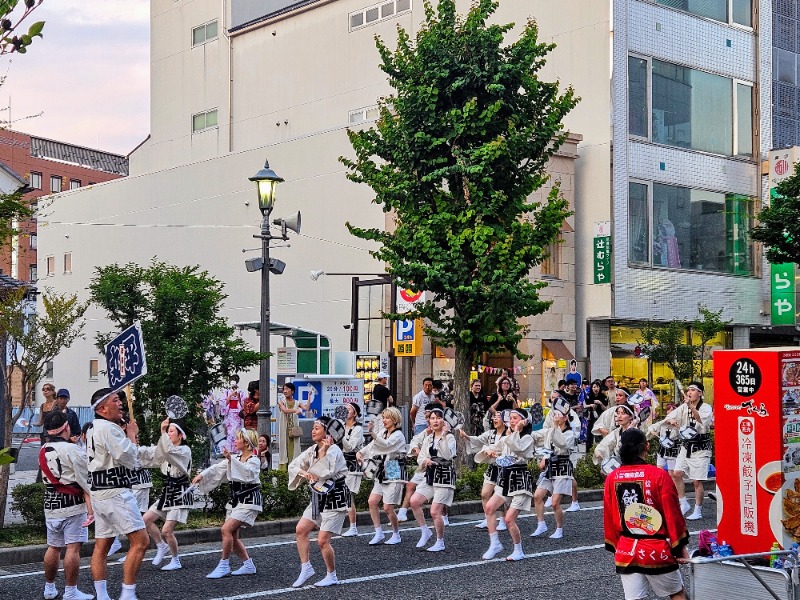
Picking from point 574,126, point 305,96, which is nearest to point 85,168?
point 305,96

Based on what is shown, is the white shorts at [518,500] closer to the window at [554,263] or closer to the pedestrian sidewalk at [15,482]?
the pedestrian sidewalk at [15,482]

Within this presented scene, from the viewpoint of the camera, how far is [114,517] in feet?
33.3

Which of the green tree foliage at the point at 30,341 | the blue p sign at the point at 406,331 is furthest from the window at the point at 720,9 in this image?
the green tree foliage at the point at 30,341

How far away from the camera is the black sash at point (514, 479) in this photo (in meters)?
13.5

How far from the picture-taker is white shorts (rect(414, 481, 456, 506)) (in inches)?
530

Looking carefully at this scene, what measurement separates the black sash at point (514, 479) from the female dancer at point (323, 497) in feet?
7.85

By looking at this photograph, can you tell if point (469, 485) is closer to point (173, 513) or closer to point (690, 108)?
point (173, 513)

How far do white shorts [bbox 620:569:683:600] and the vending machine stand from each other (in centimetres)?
136

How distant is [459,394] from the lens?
20000mm

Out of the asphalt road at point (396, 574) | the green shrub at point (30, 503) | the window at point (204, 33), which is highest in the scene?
the window at point (204, 33)

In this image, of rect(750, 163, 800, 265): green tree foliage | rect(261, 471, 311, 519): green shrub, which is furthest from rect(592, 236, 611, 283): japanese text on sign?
rect(261, 471, 311, 519): green shrub

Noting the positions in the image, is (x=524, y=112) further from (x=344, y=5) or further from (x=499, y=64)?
(x=344, y=5)

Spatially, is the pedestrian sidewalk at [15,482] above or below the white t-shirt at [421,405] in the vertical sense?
below

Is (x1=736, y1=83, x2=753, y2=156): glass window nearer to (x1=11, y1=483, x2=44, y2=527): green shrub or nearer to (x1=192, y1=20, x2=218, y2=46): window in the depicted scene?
(x1=192, y1=20, x2=218, y2=46): window
